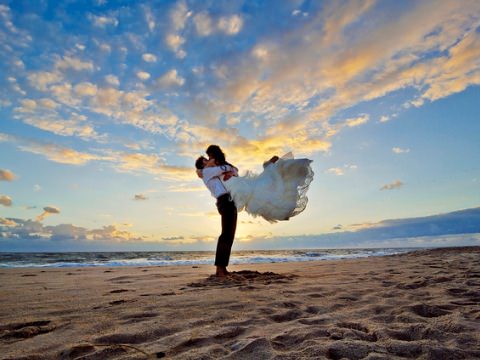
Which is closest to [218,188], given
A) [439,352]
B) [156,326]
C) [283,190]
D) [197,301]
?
[283,190]

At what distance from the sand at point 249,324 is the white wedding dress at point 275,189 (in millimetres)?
1459

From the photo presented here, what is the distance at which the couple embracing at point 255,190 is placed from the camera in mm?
5438

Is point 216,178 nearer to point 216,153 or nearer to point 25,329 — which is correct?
point 216,153

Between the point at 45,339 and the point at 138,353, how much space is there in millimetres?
853

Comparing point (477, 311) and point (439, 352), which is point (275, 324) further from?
point (477, 311)

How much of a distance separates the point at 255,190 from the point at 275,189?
1.12ft

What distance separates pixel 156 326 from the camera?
103 inches

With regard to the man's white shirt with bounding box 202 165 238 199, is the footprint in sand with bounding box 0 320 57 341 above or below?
below

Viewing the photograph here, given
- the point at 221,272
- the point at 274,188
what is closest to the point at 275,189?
the point at 274,188

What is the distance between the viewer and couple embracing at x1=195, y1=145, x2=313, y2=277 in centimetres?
544

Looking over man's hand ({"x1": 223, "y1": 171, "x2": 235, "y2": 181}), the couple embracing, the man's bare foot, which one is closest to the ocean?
the man's bare foot

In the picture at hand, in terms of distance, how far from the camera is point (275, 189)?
5492 mm

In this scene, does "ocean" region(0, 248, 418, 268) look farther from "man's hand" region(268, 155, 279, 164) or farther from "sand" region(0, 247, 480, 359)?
"sand" region(0, 247, 480, 359)

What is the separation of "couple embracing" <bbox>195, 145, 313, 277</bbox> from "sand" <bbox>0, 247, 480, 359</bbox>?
1.39 metres
